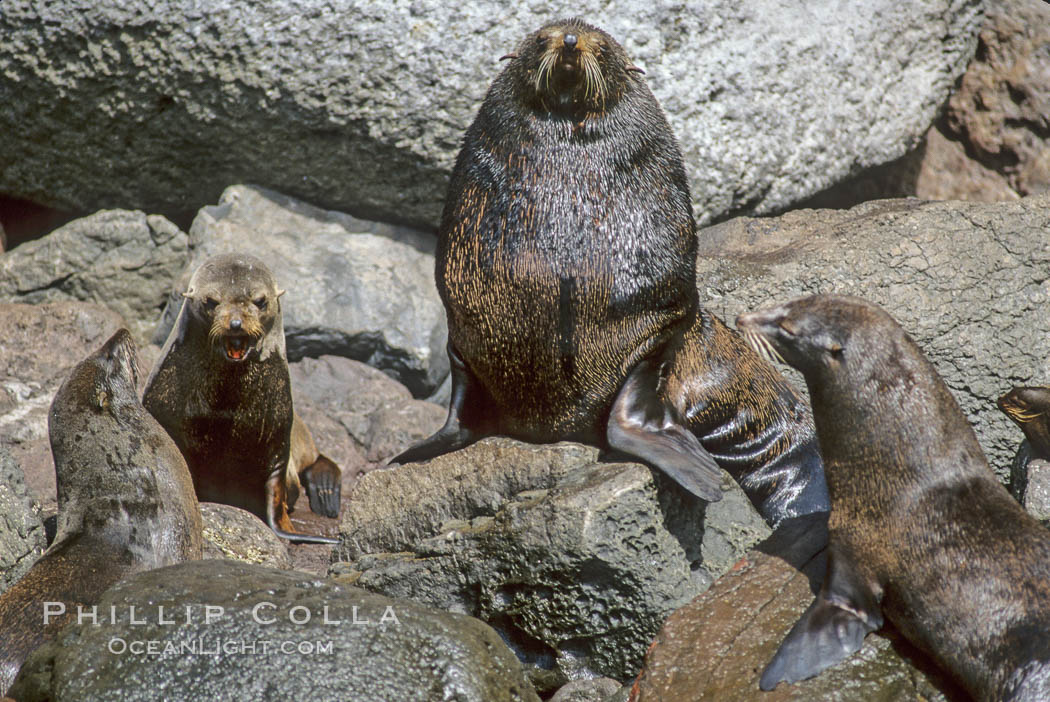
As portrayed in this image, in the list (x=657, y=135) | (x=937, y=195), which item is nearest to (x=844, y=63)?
(x=937, y=195)

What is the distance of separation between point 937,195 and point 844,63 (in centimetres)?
141

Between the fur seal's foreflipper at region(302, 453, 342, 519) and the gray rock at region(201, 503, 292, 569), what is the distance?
1.32m

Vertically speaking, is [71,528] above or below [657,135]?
below

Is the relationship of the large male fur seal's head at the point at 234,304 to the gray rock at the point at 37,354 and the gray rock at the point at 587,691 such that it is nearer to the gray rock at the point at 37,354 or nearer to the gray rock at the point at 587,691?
the gray rock at the point at 37,354

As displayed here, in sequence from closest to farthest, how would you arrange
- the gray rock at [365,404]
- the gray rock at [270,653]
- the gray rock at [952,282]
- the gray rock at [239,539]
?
the gray rock at [270,653] → the gray rock at [239,539] → the gray rock at [952,282] → the gray rock at [365,404]

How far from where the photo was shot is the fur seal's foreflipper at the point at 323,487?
767 centimetres

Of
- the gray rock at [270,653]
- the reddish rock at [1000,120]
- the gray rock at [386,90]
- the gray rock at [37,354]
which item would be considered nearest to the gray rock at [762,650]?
the gray rock at [270,653]

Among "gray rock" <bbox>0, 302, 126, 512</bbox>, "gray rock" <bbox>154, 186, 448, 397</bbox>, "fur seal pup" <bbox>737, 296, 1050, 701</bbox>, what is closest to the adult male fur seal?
"fur seal pup" <bbox>737, 296, 1050, 701</bbox>

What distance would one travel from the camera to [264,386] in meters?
7.15

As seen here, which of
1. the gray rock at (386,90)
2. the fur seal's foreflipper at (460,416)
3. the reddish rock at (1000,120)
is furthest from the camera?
the reddish rock at (1000,120)

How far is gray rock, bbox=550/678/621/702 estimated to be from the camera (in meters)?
4.71

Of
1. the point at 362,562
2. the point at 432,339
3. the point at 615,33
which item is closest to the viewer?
the point at 362,562

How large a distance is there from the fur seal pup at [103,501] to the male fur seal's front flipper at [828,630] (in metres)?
2.69

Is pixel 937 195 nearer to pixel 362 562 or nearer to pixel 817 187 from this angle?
pixel 817 187
